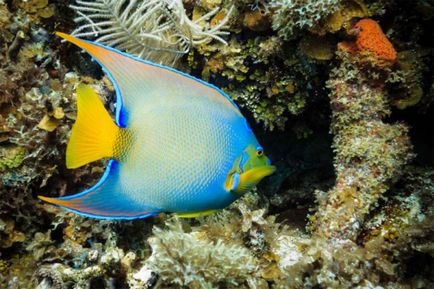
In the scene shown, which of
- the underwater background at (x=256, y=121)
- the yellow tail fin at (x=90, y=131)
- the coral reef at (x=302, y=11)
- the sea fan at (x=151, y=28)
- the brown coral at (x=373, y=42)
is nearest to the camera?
the yellow tail fin at (x=90, y=131)

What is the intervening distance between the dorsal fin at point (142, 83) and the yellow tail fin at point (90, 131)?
2.8 inches

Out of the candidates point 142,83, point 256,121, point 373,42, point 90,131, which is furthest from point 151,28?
point 90,131

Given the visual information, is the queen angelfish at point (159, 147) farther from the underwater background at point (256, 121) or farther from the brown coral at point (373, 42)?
the brown coral at point (373, 42)

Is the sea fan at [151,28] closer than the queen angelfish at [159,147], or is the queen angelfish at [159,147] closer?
the queen angelfish at [159,147]

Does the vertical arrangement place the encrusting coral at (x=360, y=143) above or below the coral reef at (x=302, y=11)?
below

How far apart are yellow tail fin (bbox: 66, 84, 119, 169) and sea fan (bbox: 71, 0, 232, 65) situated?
75.7 inches

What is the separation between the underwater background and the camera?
110 inches

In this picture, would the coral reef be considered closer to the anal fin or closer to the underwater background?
the underwater background

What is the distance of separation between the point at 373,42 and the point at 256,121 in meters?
1.28

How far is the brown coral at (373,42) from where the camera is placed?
306cm

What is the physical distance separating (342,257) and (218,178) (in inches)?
56.1

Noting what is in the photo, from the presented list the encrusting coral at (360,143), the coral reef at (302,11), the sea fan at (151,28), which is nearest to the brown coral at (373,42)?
the encrusting coral at (360,143)

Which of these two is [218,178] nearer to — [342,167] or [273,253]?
[273,253]

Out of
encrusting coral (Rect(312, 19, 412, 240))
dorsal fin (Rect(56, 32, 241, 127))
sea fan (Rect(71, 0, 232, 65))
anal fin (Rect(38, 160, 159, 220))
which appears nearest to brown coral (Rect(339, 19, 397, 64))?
encrusting coral (Rect(312, 19, 412, 240))
